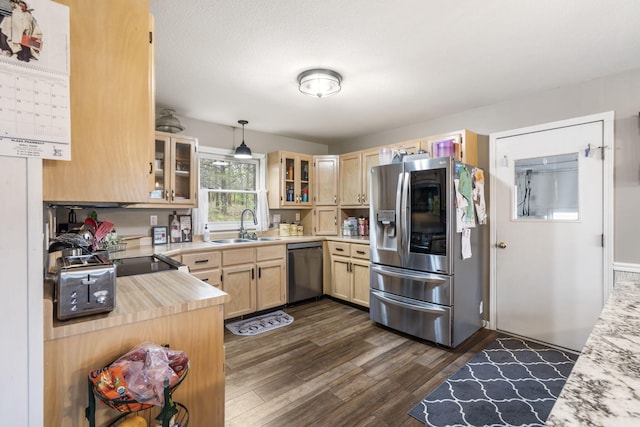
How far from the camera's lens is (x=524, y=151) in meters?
2.87

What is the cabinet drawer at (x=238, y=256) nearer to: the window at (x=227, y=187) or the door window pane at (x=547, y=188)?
the window at (x=227, y=187)

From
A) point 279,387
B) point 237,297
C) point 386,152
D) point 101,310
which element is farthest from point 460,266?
point 101,310

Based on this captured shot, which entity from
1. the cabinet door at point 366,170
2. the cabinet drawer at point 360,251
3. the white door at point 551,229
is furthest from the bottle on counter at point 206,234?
the white door at point 551,229

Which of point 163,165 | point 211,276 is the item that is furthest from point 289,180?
point 211,276

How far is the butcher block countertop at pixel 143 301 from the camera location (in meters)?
0.99

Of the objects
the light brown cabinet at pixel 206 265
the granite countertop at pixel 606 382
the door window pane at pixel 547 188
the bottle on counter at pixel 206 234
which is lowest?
the light brown cabinet at pixel 206 265

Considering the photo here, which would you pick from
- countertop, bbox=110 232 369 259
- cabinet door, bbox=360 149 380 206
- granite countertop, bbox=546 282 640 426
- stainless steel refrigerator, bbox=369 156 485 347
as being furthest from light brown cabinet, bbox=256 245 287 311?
granite countertop, bbox=546 282 640 426

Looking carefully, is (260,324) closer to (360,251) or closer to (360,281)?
(360,281)

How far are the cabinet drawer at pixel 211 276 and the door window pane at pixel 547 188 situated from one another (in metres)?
3.13

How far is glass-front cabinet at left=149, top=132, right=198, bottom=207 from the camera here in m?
3.10

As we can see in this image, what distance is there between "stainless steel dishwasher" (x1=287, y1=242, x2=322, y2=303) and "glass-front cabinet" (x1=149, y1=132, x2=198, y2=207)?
4.48ft

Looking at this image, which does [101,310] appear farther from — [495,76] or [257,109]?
[495,76]

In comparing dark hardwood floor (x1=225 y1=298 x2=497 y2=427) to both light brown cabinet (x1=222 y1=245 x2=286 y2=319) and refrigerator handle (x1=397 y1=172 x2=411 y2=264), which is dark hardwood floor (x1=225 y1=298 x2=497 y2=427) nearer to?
light brown cabinet (x1=222 y1=245 x2=286 y2=319)

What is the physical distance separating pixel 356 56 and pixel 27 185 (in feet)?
6.64
